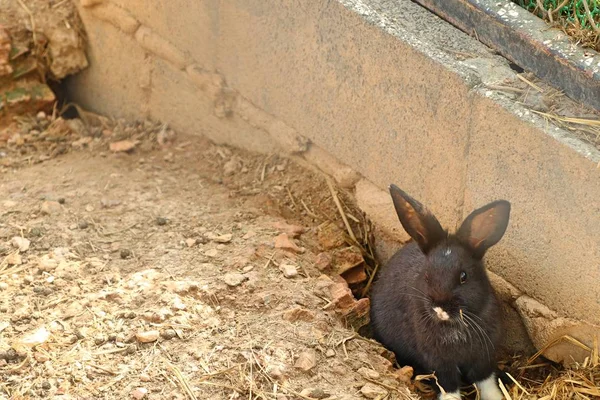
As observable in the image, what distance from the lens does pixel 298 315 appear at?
4.66 metres

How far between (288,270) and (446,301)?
93 centimetres

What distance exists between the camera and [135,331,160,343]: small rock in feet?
14.2

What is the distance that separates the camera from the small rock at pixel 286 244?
5180 millimetres

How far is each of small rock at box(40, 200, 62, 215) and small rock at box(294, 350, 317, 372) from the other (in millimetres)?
1824

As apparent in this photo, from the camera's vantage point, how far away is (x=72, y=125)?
22.1 feet

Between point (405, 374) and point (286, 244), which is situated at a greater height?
point (286, 244)

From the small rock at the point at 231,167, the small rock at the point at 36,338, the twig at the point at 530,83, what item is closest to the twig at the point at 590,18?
the twig at the point at 530,83

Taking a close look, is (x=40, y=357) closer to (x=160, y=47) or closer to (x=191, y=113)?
(x=191, y=113)

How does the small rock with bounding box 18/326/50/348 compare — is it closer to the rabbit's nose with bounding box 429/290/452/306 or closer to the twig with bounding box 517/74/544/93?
the rabbit's nose with bounding box 429/290/452/306

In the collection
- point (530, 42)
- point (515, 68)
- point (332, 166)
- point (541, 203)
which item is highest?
point (530, 42)

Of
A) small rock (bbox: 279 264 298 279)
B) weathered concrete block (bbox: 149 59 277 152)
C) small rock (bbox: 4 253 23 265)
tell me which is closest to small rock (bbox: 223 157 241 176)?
weathered concrete block (bbox: 149 59 277 152)

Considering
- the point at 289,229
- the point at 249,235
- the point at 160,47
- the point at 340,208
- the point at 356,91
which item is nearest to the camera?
the point at 356,91

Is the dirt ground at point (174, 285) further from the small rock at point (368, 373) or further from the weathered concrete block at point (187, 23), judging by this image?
the weathered concrete block at point (187, 23)

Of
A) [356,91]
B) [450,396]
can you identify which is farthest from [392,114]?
[450,396]
